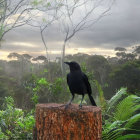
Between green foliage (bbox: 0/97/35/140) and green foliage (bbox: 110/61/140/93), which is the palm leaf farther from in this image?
green foliage (bbox: 110/61/140/93)

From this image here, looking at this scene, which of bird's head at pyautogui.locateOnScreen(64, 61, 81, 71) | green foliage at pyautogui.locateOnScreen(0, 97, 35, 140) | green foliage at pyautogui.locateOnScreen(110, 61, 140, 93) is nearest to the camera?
bird's head at pyautogui.locateOnScreen(64, 61, 81, 71)

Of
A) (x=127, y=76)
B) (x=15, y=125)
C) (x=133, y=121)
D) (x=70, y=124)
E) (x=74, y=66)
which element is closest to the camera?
(x=70, y=124)

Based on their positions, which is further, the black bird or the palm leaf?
the palm leaf

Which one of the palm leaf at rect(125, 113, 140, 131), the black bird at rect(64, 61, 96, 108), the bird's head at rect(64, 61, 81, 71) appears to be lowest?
the palm leaf at rect(125, 113, 140, 131)

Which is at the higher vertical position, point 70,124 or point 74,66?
point 74,66

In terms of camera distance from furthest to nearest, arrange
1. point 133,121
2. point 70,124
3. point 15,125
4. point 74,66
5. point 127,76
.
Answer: point 127,76 → point 15,125 → point 133,121 → point 74,66 → point 70,124

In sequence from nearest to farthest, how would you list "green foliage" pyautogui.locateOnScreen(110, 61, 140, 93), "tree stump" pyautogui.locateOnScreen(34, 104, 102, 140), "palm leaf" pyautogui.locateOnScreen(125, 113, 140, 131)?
"tree stump" pyautogui.locateOnScreen(34, 104, 102, 140) → "palm leaf" pyautogui.locateOnScreen(125, 113, 140, 131) → "green foliage" pyautogui.locateOnScreen(110, 61, 140, 93)

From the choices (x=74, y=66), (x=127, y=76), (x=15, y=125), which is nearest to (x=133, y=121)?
(x=74, y=66)

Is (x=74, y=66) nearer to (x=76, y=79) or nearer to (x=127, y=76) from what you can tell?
(x=76, y=79)

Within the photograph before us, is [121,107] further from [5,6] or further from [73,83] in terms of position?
[5,6]

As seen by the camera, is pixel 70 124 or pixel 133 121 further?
pixel 133 121

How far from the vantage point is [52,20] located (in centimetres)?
2166


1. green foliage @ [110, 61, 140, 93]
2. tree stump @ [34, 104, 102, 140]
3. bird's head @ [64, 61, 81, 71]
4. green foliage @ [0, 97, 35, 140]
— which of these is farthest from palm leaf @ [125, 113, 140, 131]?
green foliage @ [110, 61, 140, 93]

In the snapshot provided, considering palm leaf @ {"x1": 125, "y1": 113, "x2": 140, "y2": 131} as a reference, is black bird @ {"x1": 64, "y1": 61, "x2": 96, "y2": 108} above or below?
above
